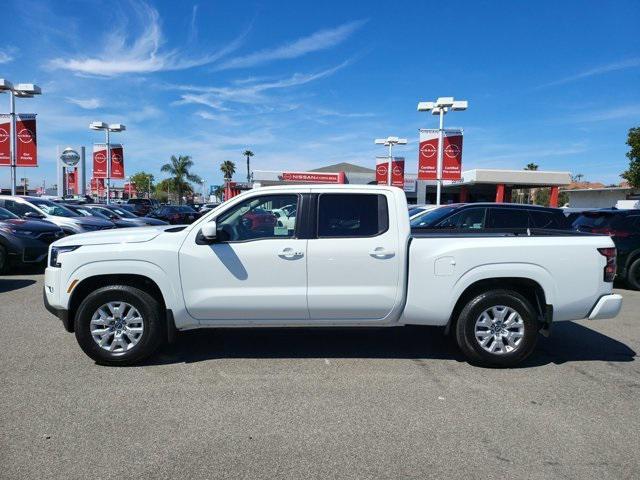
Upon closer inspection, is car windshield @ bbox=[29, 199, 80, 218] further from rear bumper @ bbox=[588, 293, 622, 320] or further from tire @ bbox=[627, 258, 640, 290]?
tire @ bbox=[627, 258, 640, 290]

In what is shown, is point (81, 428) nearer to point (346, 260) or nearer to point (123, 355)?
point (123, 355)

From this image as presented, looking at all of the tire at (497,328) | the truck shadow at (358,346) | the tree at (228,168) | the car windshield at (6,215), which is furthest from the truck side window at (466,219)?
the tree at (228,168)

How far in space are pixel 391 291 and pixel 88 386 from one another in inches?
116

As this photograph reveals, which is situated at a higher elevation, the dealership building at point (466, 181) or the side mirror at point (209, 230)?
the dealership building at point (466, 181)

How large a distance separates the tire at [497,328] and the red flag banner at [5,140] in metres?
18.5

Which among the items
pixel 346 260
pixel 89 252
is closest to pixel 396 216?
pixel 346 260

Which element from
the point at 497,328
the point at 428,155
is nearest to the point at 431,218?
the point at 497,328

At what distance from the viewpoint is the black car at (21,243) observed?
34.2 feet

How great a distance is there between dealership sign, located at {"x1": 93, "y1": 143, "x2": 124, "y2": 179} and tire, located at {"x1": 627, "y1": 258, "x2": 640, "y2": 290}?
25251 millimetres

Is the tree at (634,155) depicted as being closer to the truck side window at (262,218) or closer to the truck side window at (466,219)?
the truck side window at (466,219)

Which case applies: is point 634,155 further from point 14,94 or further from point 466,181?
point 14,94

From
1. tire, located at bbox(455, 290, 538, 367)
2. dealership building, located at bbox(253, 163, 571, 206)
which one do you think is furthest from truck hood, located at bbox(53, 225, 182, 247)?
dealership building, located at bbox(253, 163, 571, 206)

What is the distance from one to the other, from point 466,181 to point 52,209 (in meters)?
35.4

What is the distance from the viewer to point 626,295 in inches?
380
